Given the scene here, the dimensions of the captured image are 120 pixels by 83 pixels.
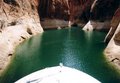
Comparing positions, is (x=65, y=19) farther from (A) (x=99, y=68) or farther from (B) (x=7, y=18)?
(A) (x=99, y=68)

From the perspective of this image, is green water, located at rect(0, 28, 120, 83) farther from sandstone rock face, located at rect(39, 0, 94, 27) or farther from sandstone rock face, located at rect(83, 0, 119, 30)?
sandstone rock face, located at rect(39, 0, 94, 27)

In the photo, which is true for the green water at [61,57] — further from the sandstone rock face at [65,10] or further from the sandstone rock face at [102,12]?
the sandstone rock face at [65,10]

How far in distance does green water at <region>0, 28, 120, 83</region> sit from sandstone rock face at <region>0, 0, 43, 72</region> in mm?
2631

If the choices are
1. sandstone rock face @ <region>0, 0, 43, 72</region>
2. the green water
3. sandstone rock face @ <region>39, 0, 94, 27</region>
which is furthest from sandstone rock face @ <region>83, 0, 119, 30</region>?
the green water

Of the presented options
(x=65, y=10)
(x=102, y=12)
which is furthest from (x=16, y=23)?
(x=102, y=12)

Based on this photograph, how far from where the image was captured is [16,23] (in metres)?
94.9

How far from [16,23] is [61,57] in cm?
3371

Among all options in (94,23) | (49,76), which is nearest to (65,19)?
(94,23)

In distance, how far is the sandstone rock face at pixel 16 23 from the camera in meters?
71.8

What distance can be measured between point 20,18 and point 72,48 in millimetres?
29751

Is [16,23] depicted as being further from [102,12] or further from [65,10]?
[102,12]

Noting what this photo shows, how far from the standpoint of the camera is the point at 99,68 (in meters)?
57.1

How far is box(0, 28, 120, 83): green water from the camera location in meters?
53.0

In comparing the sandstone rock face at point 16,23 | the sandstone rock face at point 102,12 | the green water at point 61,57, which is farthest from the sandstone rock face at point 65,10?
the green water at point 61,57
